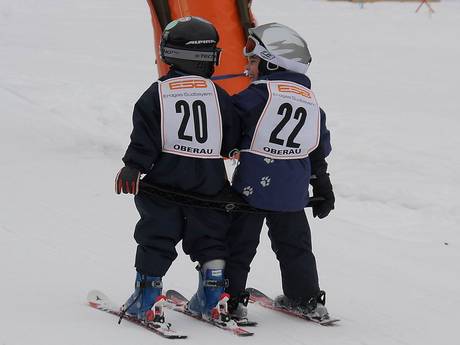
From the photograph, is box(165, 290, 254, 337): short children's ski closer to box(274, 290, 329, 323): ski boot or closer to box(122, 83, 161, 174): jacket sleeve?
box(274, 290, 329, 323): ski boot

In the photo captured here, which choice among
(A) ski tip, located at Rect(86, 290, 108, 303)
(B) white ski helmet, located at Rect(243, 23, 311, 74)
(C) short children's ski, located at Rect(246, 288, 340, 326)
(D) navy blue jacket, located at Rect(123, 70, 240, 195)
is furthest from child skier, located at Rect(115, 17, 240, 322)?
(C) short children's ski, located at Rect(246, 288, 340, 326)

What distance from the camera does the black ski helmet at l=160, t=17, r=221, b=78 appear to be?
481 cm

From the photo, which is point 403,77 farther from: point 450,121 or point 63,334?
point 63,334

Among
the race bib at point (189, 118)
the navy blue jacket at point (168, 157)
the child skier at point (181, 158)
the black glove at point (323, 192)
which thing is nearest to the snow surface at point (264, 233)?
the child skier at point (181, 158)

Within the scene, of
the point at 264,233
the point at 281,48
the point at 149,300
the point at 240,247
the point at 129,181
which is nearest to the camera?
the point at 129,181

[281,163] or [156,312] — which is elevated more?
[281,163]

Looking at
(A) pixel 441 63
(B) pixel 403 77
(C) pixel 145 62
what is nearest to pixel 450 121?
Answer: (B) pixel 403 77

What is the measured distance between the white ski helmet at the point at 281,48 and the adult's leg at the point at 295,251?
77 centimetres

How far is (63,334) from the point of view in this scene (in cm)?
469

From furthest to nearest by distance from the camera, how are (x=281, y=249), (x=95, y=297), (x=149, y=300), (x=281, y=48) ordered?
1. (x=95, y=297)
2. (x=281, y=249)
3. (x=281, y=48)
4. (x=149, y=300)

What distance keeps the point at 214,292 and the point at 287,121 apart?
3.06ft

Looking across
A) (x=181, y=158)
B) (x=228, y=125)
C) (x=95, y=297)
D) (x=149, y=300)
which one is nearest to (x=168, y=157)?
(x=181, y=158)

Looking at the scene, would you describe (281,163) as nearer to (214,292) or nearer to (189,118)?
(189,118)

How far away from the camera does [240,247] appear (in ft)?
16.7
